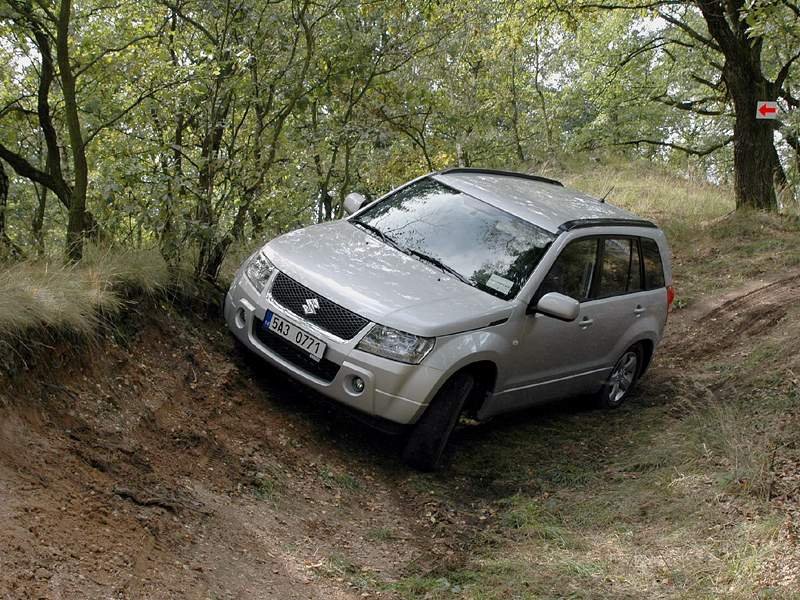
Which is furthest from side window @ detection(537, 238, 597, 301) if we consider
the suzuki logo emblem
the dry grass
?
the dry grass

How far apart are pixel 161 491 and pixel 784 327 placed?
784cm

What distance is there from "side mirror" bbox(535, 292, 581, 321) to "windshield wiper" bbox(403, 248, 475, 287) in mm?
545

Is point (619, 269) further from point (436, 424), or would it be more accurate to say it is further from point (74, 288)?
point (74, 288)

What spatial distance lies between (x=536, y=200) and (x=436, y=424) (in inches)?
101

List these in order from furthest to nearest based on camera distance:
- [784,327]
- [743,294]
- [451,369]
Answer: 1. [743,294]
2. [784,327]
3. [451,369]

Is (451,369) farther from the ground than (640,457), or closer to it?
farther from the ground

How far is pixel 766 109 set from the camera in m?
14.8

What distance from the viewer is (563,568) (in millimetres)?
4875

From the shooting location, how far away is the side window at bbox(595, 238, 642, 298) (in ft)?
25.0

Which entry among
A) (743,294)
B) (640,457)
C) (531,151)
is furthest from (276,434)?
(531,151)

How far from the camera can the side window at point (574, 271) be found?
6.87 metres

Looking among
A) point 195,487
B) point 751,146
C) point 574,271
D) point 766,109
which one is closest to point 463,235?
point 574,271

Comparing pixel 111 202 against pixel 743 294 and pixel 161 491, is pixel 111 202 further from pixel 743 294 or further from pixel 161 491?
pixel 743 294

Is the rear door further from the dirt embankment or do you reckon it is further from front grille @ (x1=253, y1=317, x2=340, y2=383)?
front grille @ (x1=253, y1=317, x2=340, y2=383)
